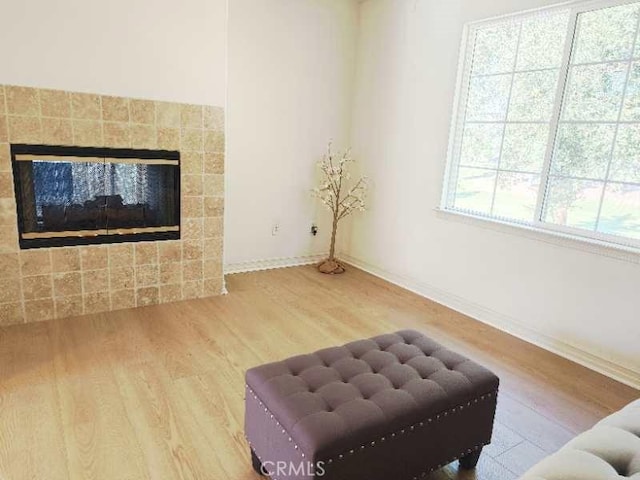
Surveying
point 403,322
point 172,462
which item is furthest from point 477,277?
point 172,462

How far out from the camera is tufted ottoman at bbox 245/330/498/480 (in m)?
1.36

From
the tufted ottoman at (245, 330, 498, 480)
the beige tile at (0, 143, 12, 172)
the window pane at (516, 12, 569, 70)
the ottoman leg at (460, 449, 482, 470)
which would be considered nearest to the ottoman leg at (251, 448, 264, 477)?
the tufted ottoman at (245, 330, 498, 480)

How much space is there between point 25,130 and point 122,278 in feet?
3.71

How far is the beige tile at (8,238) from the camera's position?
2.76 metres

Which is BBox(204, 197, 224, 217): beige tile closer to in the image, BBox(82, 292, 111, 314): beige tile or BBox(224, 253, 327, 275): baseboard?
BBox(224, 253, 327, 275): baseboard

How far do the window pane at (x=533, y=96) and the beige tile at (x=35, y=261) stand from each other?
3338mm

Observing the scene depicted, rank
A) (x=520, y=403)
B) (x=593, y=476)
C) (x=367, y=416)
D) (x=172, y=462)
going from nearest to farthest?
(x=593, y=476), (x=367, y=416), (x=172, y=462), (x=520, y=403)

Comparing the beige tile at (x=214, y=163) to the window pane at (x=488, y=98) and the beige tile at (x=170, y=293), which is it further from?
the window pane at (x=488, y=98)

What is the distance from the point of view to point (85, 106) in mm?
2836

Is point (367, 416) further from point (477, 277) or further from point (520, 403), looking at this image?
point (477, 277)

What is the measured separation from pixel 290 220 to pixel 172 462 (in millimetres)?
2866

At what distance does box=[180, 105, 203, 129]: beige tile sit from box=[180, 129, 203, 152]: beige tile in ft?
0.14

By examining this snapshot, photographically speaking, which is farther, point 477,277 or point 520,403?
point 477,277

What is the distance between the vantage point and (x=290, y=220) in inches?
173
